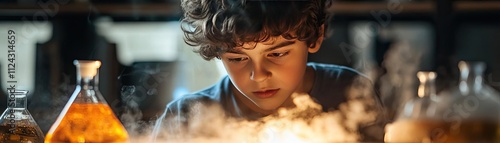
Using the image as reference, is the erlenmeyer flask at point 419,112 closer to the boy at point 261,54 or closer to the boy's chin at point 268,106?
the boy at point 261,54

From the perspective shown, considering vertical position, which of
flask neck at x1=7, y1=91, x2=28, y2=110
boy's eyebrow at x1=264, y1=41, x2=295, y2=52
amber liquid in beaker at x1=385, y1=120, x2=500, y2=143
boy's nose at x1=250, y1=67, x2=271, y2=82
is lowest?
flask neck at x1=7, y1=91, x2=28, y2=110

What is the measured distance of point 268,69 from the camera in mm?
1454

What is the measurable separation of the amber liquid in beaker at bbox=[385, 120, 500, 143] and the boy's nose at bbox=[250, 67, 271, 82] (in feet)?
0.92

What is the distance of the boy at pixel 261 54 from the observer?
143 cm

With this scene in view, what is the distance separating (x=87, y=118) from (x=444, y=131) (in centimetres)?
73

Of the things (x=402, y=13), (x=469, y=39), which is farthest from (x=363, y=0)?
(x=469, y=39)

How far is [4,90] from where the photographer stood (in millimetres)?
1572

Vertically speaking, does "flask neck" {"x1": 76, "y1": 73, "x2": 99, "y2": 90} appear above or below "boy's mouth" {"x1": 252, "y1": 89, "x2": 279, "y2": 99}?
below

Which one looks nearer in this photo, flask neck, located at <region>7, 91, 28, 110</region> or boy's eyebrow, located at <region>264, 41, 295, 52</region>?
boy's eyebrow, located at <region>264, 41, 295, 52</region>

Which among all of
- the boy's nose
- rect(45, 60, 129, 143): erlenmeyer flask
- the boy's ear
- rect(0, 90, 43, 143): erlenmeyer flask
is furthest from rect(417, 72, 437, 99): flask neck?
rect(0, 90, 43, 143): erlenmeyer flask

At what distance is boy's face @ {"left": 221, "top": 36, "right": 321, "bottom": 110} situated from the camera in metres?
1.45

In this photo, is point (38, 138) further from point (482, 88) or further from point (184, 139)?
point (482, 88)

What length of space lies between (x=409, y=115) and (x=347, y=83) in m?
0.15

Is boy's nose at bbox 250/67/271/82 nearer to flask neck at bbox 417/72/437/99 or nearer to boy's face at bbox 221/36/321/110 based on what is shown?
boy's face at bbox 221/36/321/110
